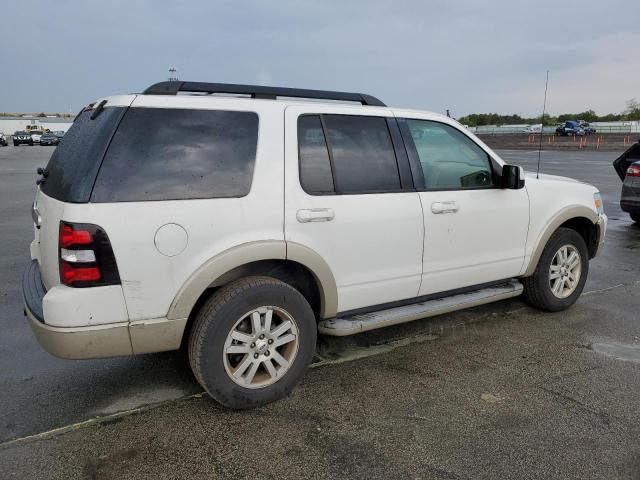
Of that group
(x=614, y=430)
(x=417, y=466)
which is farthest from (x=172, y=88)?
(x=614, y=430)

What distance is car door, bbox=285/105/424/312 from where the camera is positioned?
10.8 feet

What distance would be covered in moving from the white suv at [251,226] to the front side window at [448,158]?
0.01 m

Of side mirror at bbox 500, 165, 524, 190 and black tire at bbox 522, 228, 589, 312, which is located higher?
side mirror at bbox 500, 165, 524, 190

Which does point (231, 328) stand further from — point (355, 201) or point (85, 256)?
point (355, 201)

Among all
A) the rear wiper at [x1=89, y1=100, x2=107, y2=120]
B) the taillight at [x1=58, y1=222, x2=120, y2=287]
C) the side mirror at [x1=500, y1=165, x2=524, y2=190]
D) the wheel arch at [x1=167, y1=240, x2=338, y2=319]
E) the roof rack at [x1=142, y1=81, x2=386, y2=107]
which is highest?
the roof rack at [x1=142, y1=81, x2=386, y2=107]

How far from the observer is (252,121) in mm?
3184

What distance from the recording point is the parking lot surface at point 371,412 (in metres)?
2.67

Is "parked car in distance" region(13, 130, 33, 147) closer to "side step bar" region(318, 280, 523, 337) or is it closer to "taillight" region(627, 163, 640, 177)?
"taillight" region(627, 163, 640, 177)

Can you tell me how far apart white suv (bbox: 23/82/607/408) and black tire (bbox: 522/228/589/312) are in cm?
72

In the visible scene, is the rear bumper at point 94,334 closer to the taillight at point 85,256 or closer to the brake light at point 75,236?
the taillight at point 85,256

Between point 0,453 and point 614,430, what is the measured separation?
11.0 ft

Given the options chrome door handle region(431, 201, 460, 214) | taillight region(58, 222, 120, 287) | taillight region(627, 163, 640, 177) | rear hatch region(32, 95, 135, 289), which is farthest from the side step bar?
taillight region(627, 163, 640, 177)

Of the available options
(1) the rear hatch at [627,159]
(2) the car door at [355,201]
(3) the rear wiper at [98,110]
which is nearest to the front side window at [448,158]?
(2) the car door at [355,201]

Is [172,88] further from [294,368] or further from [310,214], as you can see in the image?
[294,368]
